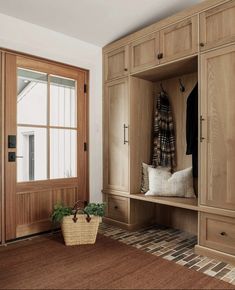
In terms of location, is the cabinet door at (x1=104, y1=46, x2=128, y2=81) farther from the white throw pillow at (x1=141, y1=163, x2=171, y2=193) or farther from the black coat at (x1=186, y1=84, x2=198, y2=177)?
the white throw pillow at (x1=141, y1=163, x2=171, y2=193)

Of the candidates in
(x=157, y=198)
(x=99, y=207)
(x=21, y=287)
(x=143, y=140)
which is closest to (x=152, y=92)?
(x=143, y=140)

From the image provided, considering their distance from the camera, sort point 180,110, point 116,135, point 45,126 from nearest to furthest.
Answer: point 45,126
point 180,110
point 116,135

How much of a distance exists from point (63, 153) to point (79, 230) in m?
0.96

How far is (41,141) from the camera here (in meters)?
2.84

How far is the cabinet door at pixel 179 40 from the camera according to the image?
2.31 metres

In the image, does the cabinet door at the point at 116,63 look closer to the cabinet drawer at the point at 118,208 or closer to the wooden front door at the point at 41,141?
the wooden front door at the point at 41,141

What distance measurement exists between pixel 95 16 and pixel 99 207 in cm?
196

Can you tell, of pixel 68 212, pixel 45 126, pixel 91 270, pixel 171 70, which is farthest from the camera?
pixel 45 126

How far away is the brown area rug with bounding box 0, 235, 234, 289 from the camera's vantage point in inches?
69.4

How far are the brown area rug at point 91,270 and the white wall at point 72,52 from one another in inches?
39.9

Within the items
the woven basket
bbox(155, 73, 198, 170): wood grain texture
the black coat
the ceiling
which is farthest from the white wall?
the black coat

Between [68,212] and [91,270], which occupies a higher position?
[68,212]

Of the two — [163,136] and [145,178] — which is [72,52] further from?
[145,178]

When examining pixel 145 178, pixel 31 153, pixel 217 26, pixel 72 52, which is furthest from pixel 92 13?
pixel 145 178
